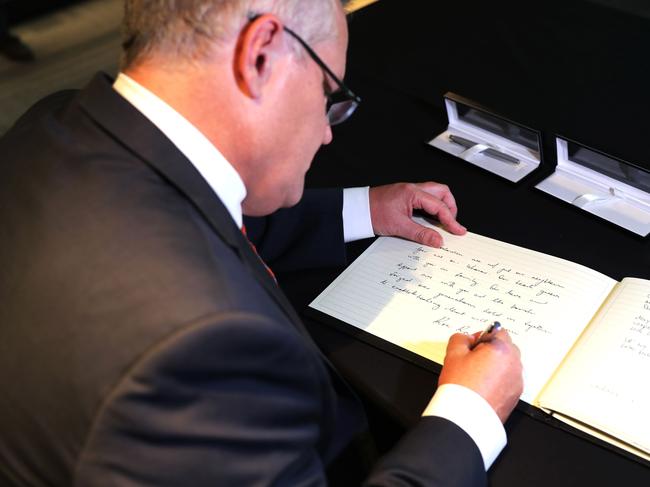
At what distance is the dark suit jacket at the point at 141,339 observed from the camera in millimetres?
661

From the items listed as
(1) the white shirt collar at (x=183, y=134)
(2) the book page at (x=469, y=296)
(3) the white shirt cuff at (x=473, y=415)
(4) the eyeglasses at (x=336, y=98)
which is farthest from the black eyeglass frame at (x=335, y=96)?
(3) the white shirt cuff at (x=473, y=415)

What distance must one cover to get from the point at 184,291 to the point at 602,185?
890mm

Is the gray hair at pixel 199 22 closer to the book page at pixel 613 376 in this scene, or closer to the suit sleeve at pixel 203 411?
the suit sleeve at pixel 203 411

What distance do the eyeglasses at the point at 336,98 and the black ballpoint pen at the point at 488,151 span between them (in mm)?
445

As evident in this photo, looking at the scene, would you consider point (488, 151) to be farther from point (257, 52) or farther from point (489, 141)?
point (257, 52)

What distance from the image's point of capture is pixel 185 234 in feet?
2.46

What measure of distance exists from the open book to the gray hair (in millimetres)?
432

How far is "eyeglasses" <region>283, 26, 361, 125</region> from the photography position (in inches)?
32.9

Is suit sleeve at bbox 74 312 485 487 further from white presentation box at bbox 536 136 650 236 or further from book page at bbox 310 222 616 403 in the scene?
white presentation box at bbox 536 136 650 236

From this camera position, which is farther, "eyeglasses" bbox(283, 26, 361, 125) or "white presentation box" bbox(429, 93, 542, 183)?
"white presentation box" bbox(429, 93, 542, 183)

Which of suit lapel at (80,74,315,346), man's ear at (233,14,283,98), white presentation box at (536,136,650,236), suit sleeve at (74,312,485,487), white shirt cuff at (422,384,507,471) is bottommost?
white shirt cuff at (422,384,507,471)

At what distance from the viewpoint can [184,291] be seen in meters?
0.69

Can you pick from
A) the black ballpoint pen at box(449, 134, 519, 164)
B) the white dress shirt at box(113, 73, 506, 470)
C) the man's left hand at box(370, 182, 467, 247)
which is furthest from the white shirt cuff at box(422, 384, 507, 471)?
the black ballpoint pen at box(449, 134, 519, 164)

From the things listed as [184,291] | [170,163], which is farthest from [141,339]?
[170,163]
